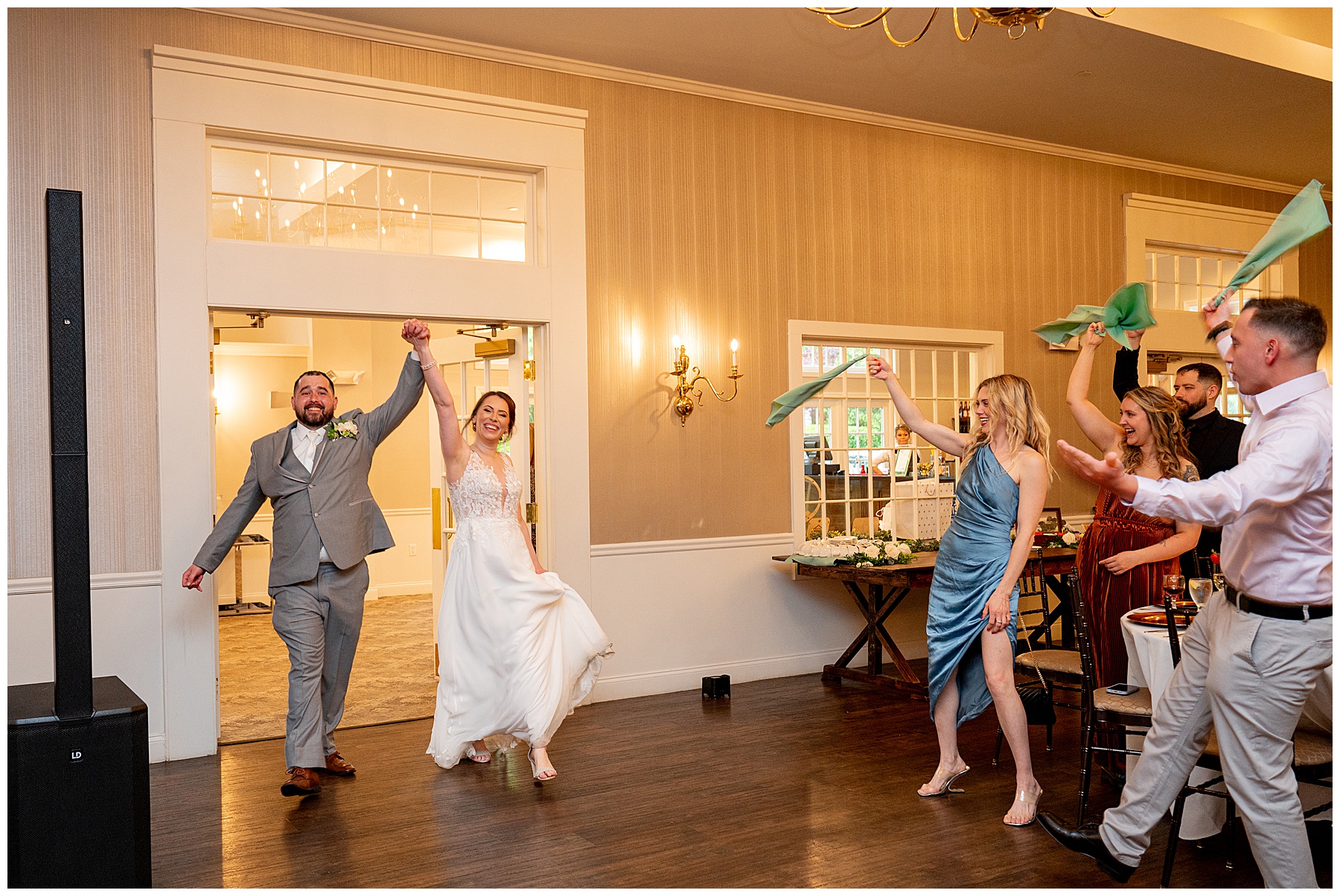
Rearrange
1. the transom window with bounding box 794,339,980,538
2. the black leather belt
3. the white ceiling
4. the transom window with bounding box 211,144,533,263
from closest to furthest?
the black leather belt → the transom window with bounding box 211,144,533,263 → the white ceiling → the transom window with bounding box 794,339,980,538

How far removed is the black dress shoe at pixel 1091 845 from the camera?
3.07 meters

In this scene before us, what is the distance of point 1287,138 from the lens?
7.77 meters

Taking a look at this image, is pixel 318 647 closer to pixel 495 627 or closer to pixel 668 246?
pixel 495 627

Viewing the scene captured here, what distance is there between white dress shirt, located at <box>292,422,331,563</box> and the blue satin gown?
104 inches

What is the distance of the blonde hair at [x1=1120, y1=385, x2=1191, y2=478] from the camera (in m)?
4.37

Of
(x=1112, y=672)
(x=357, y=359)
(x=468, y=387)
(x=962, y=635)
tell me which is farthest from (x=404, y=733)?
(x=357, y=359)

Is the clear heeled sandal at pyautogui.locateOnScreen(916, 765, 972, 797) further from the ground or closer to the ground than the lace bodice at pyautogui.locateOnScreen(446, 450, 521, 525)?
closer to the ground

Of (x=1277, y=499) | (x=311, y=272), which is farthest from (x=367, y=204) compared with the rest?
(x=1277, y=499)

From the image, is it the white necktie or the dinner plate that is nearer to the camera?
the dinner plate

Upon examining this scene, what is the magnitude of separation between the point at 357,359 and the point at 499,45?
20.7ft

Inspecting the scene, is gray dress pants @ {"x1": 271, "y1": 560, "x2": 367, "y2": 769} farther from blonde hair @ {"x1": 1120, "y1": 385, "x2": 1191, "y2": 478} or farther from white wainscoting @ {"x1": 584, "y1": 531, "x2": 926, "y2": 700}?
blonde hair @ {"x1": 1120, "y1": 385, "x2": 1191, "y2": 478}

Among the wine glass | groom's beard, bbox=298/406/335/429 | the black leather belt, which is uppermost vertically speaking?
groom's beard, bbox=298/406/335/429

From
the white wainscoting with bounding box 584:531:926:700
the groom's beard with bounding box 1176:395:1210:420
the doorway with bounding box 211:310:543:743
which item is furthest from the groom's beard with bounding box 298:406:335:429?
the groom's beard with bounding box 1176:395:1210:420

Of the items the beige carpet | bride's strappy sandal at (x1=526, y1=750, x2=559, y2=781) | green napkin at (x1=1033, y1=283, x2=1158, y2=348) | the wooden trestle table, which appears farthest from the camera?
the wooden trestle table
